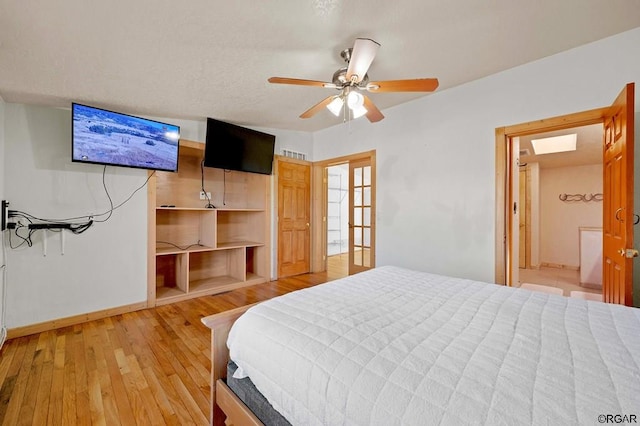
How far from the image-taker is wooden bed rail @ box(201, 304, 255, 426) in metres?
1.35

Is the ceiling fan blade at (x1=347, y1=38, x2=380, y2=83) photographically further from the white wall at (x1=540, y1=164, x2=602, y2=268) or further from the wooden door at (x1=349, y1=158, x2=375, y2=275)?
the white wall at (x1=540, y1=164, x2=602, y2=268)

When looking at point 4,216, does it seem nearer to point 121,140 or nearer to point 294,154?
point 121,140

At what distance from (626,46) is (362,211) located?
305cm

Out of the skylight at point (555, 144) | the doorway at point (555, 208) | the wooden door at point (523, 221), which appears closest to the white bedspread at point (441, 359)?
the skylight at point (555, 144)

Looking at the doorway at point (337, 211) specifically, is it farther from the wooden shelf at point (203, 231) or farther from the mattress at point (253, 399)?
the mattress at point (253, 399)

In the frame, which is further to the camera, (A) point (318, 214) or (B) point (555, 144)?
(A) point (318, 214)

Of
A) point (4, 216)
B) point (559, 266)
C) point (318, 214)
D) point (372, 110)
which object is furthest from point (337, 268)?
point (559, 266)

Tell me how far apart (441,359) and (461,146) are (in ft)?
8.53

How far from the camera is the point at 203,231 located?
3949 mm

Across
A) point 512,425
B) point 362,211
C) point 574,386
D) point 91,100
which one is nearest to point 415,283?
point 574,386

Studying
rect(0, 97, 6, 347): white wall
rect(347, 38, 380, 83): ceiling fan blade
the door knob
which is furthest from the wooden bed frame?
the door knob

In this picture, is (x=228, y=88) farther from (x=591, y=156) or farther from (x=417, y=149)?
(x=591, y=156)

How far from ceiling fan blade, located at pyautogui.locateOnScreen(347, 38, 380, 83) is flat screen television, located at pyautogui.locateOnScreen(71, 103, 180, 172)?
2.37 m

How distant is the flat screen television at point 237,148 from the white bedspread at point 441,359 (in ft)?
8.55
